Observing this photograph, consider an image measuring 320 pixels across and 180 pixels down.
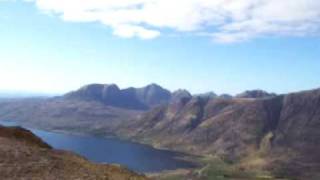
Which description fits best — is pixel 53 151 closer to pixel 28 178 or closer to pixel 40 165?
pixel 40 165

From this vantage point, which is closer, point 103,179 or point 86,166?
point 103,179

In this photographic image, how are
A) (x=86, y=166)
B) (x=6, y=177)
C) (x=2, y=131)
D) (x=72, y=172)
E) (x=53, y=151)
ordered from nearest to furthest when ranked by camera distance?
1. (x=6, y=177)
2. (x=72, y=172)
3. (x=86, y=166)
4. (x=53, y=151)
5. (x=2, y=131)

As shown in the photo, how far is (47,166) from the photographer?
40.7 m

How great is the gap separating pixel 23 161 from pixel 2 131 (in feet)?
55.9

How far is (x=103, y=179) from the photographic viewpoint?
39.5 meters

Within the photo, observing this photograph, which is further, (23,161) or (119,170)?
(119,170)

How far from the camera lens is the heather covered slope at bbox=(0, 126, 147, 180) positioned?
127 ft

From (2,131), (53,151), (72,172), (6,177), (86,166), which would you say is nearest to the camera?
(6,177)

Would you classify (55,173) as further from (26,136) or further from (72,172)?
(26,136)

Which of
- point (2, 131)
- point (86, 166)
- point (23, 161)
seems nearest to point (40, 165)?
point (23, 161)

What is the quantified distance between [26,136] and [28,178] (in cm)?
2240

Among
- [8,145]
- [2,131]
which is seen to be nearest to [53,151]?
[8,145]

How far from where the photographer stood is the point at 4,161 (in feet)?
133

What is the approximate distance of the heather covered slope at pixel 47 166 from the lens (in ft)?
127
